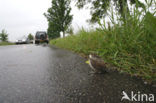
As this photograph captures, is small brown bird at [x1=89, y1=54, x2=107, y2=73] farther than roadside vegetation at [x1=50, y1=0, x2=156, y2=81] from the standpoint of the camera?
Yes

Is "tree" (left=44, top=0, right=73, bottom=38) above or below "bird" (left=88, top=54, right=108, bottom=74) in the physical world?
above

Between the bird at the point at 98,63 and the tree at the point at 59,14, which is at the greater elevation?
the tree at the point at 59,14

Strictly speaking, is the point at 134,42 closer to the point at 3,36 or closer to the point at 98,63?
the point at 98,63

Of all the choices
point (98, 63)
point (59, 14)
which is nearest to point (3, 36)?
point (59, 14)

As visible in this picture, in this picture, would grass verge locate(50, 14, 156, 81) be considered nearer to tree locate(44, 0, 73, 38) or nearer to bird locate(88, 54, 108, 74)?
bird locate(88, 54, 108, 74)

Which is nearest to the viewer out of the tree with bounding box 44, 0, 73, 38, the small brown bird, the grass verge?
the grass verge

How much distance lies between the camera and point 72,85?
1153 millimetres

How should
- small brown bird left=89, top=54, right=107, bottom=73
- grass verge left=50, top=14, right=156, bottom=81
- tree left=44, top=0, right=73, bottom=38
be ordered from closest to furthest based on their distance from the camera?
grass verge left=50, top=14, right=156, bottom=81 < small brown bird left=89, top=54, right=107, bottom=73 < tree left=44, top=0, right=73, bottom=38

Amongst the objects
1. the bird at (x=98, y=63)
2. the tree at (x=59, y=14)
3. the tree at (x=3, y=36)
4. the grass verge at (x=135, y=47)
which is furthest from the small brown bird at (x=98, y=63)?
the tree at (x=3, y=36)

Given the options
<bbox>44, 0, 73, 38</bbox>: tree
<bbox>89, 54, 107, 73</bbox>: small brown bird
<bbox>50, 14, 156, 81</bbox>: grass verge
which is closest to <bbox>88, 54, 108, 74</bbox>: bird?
<bbox>89, 54, 107, 73</bbox>: small brown bird

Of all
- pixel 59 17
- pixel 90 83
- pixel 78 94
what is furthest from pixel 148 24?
pixel 59 17

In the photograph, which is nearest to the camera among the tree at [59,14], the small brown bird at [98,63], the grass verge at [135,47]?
the grass verge at [135,47]

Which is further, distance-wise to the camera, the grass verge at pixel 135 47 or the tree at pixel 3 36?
the tree at pixel 3 36

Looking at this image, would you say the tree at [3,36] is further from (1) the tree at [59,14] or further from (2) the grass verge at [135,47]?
(2) the grass verge at [135,47]
